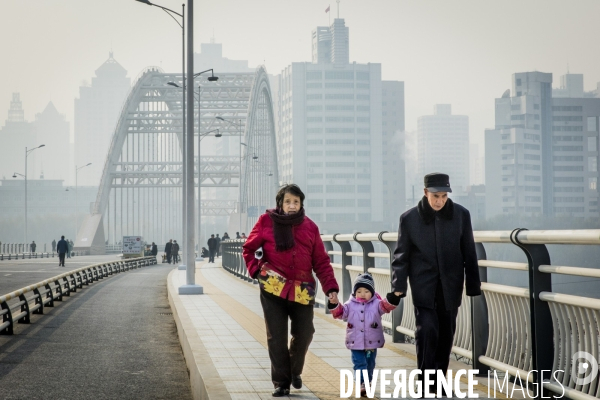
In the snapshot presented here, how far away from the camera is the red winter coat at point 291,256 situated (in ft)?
22.7

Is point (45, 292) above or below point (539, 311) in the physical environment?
below

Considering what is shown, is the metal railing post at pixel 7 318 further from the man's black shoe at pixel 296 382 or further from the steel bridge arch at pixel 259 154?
the steel bridge arch at pixel 259 154

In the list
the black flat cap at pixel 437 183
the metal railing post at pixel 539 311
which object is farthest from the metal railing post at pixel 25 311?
the metal railing post at pixel 539 311

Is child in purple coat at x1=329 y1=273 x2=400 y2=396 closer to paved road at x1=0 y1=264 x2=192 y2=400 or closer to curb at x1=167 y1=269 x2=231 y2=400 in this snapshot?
curb at x1=167 y1=269 x2=231 y2=400

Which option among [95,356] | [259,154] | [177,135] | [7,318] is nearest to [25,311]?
[7,318]

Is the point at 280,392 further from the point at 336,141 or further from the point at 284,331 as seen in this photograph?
the point at 336,141

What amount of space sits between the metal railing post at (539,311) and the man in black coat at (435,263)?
367 millimetres

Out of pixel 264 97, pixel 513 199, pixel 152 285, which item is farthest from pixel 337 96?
pixel 152 285

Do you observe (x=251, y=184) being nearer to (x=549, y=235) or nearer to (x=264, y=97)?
(x=264, y=97)

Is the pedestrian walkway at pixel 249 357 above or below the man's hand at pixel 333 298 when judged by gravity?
below

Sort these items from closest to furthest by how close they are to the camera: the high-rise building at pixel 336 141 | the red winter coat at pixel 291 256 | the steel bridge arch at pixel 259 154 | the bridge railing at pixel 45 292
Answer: the red winter coat at pixel 291 256
the bridge railing at pixel 45 292
the steel bridge arch at pixel 259 154
the high-rise building at pixel 336 141

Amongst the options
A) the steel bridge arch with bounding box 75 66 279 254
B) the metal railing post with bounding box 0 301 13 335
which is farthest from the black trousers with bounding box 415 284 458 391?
the steel bridge arch with bounding box 75 66 279 254

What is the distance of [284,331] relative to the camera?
7.00 metres

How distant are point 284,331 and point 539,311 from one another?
1964 millimetres
